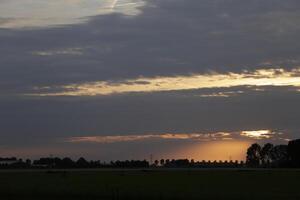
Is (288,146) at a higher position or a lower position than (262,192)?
higher

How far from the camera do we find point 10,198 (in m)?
50.6

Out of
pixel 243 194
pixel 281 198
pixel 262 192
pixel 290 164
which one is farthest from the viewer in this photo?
pixel 290 164

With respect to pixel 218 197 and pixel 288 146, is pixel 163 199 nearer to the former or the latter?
pixel 218 197

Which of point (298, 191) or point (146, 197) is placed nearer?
point (146, 197)

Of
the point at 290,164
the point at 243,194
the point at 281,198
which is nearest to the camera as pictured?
the point at 281,198

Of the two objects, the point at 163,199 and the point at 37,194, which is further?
the point at 37,194

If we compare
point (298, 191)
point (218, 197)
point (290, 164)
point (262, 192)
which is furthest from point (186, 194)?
point (290, 164)

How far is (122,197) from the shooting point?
50.6 metres

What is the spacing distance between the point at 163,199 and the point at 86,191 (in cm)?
1014

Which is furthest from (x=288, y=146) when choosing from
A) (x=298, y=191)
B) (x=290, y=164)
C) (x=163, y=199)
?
(x=163, y=199)

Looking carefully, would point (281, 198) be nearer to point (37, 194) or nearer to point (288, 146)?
point (37, 194)

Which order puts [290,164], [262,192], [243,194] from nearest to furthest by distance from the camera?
1. [243,194]
2. [262,192]
3. [290,164]

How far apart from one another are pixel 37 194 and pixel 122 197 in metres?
9.01

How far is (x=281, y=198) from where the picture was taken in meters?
48.4
